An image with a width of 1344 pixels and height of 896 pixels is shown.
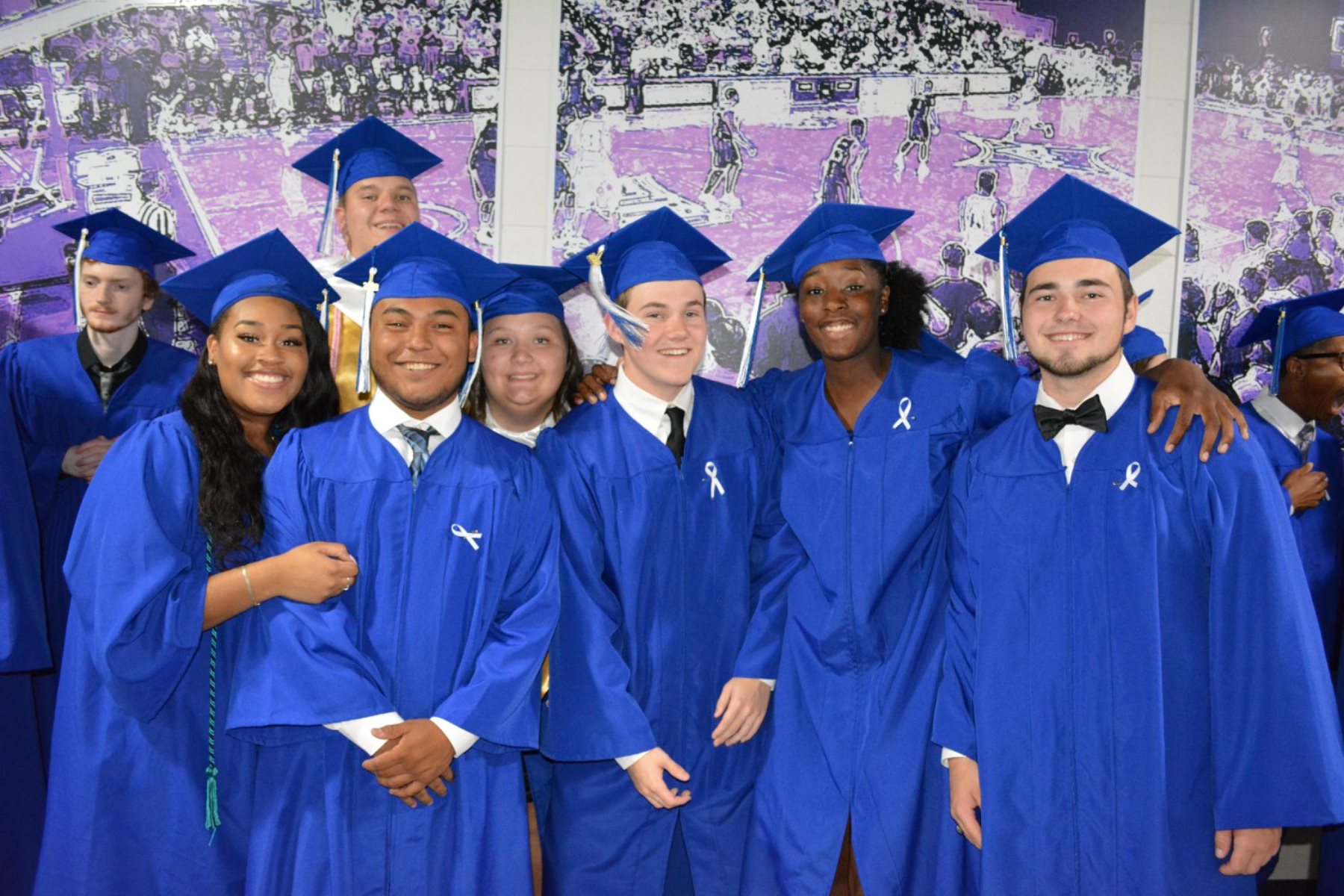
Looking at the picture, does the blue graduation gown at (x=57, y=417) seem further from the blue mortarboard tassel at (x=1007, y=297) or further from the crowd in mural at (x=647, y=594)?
the blue mortarboard tassel at (x=1007, y=297)

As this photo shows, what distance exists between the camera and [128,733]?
8.57 feet

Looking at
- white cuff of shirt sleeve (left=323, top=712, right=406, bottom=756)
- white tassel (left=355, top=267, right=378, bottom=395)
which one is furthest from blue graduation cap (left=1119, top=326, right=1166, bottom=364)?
white cuff of shirt sleeve (left=323, top=712, right=406, bottom=756)

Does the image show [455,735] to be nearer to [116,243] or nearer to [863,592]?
[863,592]

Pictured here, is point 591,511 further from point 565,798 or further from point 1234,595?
point 1234,595

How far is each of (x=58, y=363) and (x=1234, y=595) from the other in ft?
12.4

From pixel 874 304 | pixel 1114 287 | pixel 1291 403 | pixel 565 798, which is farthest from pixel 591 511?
pixel 1291 403

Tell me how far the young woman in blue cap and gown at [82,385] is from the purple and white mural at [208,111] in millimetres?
730

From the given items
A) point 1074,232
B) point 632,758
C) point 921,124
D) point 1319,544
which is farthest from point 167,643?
point 1319,544

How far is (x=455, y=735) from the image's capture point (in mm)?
2496

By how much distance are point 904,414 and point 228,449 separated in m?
1.79

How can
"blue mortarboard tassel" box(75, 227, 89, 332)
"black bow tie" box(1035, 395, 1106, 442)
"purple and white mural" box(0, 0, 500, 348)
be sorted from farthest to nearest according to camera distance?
1. "purple and white mural" box(0, 0, 500, 348)
2. "blue mortarboard tassel" box(75, 227, 89, 332)
3. "black bow tie" box(1035, 395, 1106, 442)

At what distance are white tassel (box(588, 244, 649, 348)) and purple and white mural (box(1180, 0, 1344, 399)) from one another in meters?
2.95

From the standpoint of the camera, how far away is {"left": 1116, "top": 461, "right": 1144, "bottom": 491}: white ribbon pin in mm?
2510

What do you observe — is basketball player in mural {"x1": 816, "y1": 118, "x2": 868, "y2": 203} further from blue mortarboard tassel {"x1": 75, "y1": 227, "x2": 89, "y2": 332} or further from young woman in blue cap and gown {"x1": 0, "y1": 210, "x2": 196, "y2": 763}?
blue mortarboard tassel {"x1": 75, "y1": 227, "x2": 89, "y2": 332}
